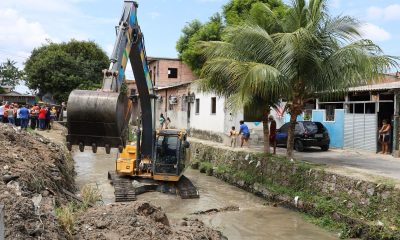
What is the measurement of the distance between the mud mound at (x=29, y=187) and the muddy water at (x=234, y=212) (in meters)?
2.38

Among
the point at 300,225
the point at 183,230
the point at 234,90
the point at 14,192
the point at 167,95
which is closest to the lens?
the point at 14,192

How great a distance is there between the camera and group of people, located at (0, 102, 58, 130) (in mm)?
21716

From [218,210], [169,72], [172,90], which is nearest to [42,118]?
[172,90]

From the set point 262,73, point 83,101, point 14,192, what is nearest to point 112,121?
point 83,101

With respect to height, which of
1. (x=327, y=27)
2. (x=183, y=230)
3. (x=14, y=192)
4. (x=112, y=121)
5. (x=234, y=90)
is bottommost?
(x=183, y=230)

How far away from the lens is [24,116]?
2161 cm

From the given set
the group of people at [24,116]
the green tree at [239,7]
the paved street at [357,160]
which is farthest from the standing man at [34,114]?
the green tree at [239,7]

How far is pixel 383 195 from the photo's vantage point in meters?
10.1

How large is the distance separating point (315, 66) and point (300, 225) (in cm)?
550

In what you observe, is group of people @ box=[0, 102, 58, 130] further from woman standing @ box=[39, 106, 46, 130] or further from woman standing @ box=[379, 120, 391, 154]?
woman standing @ box=[379, 120, 391, 154]

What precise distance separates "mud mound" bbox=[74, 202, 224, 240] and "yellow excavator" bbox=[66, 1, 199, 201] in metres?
1.07

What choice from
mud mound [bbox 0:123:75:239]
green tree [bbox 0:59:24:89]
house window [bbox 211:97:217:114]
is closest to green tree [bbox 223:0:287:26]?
house window [bbox 211:97:217:114]

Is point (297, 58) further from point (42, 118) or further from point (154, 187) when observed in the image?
point (42, 118)

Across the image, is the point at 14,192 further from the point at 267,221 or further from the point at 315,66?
the point at 315,66
